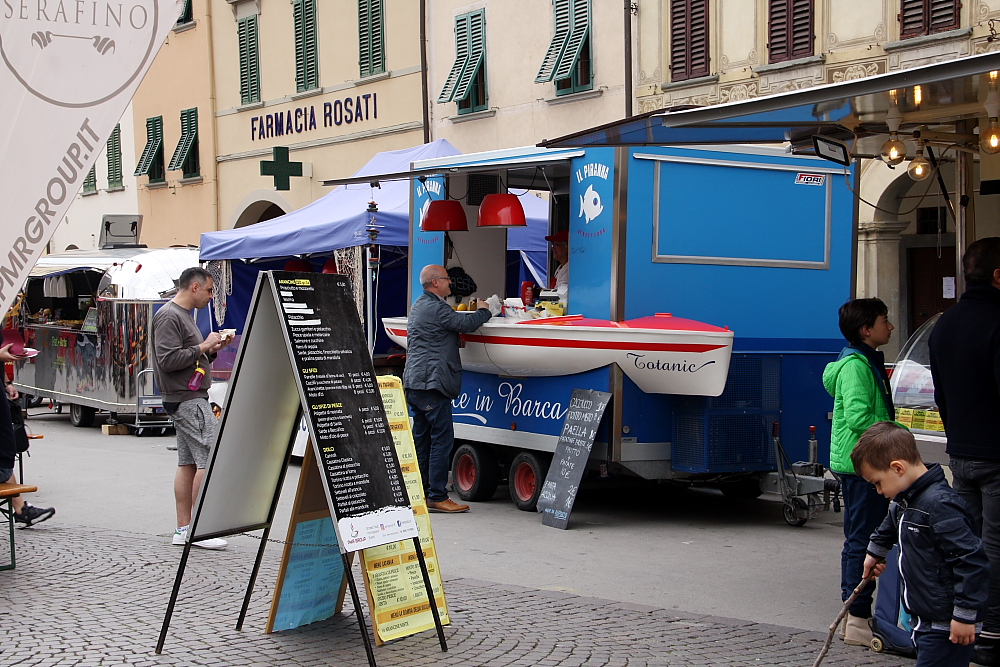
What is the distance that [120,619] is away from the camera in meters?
5.82

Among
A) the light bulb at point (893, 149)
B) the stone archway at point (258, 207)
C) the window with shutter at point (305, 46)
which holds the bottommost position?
the light bulb at point (893, 149)

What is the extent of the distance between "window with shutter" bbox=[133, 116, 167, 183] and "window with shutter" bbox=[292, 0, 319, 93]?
5926 mm

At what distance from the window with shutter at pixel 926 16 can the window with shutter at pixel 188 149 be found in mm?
17617

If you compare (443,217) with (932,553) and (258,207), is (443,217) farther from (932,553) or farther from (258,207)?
(258,207)

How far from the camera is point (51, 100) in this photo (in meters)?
4.40

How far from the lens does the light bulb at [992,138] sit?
19.7 feet

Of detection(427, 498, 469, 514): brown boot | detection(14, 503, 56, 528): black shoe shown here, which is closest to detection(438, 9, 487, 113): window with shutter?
detection(427, 498, 469, 514): brown boot

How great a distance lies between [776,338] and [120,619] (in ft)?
17.4

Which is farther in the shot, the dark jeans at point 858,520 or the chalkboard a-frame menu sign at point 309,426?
the dark jeans at point 858,520

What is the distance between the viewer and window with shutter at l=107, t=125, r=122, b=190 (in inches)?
1198

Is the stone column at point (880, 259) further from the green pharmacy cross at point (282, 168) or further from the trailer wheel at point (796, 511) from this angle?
the green pharmacy cross at point (282, 168)

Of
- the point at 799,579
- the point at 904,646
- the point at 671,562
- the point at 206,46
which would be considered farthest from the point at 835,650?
the point at 206,46

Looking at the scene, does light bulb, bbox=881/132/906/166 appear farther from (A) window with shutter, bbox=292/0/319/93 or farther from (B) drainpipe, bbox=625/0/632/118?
(A) window with shutter, bbox=292/0/319/93

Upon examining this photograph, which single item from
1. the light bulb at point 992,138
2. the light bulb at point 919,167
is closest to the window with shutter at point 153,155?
the light bulb at point 919,167
